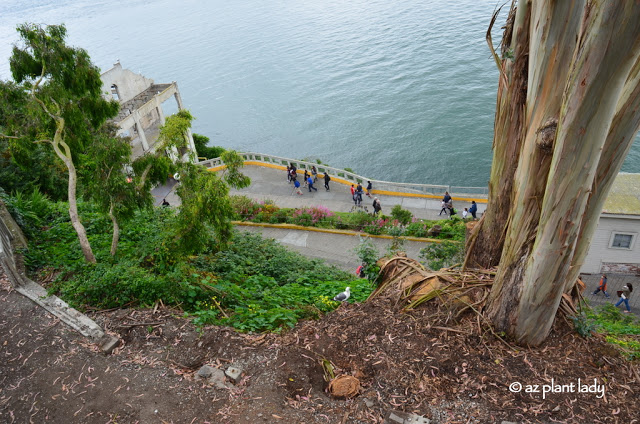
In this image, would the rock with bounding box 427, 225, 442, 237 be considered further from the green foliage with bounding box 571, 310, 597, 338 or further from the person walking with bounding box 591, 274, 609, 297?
the green foliage with bounding box 571, 310, 597, 338

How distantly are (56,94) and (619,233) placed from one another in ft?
57.5

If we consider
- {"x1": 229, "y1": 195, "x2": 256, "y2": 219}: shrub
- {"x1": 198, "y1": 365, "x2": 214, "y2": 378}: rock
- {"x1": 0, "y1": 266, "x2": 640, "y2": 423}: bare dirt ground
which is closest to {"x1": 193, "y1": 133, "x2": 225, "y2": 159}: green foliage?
{"x1": 229, "y1": 195, "x2": 256, "y2": 219}: shrub

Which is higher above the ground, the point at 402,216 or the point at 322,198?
the point at 402,216

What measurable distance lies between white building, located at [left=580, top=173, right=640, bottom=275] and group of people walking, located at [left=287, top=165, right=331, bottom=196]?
12.8m

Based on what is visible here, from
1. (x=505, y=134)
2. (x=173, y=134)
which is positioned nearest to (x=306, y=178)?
(x=173, y=134)

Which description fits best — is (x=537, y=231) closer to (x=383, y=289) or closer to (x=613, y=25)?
(x=613, y=25)

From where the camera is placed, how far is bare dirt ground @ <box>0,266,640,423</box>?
17.5 feet

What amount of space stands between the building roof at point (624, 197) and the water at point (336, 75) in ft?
50.7

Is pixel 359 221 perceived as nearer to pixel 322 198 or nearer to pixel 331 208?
pixel 331 208

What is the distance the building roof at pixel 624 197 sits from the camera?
15.3 m

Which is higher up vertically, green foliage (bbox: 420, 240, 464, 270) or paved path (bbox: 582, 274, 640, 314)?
green foliage (bbox: 420, 240, 464, 270)

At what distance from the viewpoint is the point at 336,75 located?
2069 inches

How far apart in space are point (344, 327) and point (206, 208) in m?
4.11

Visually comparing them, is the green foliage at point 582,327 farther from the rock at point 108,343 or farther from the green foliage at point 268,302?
the rock at point 108,343
